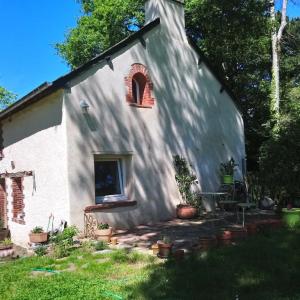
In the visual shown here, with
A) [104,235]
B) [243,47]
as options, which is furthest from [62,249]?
[243,47]

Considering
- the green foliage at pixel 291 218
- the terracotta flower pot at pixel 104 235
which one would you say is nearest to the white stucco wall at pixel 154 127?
the terracotta flower pot at pixel 104 235

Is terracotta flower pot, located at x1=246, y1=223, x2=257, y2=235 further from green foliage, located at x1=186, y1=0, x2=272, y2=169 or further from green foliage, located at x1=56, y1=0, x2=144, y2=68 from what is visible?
green foliage, located at x1=56, y1=0, x2=144, y2=68

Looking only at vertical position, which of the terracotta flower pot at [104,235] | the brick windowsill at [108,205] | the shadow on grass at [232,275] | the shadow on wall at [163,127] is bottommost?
the shadow on grass at [232,275]

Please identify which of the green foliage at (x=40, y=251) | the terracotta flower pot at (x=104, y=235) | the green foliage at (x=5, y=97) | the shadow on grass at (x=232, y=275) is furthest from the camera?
the green foliage at (x=5, y=97)

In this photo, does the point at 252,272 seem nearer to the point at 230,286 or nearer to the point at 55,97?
the point at 230,286

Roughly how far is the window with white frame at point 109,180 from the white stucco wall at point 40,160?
1.20 metres

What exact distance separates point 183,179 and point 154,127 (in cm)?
186

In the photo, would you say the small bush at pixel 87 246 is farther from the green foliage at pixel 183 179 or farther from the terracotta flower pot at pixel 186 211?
the green foliage at pixel 183 179

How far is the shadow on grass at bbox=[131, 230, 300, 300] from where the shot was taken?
17.7 ft

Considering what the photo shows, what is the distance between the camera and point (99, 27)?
959 inches

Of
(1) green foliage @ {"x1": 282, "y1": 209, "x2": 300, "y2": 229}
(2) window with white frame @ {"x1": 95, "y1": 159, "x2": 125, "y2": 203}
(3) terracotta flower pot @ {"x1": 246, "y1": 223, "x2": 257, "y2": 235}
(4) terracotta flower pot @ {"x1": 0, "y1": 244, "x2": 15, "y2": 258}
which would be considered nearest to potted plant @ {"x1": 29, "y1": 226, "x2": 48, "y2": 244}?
(4) terracotta flower pot @ {"x1": 0, "y1": 244, "x2": 15, "y2": 258}

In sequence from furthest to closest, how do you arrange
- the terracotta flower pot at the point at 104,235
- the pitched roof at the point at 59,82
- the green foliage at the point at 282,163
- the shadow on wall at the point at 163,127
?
the green foliage at the point at 282,163 < the shadow on wall at the point at 163,127 < the pitched roof at the point at 59,82 < the terracotta flower pot at the point at 104,235

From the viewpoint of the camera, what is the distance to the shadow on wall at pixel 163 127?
1118 cm

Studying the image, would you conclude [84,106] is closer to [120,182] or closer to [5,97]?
[120,182]
